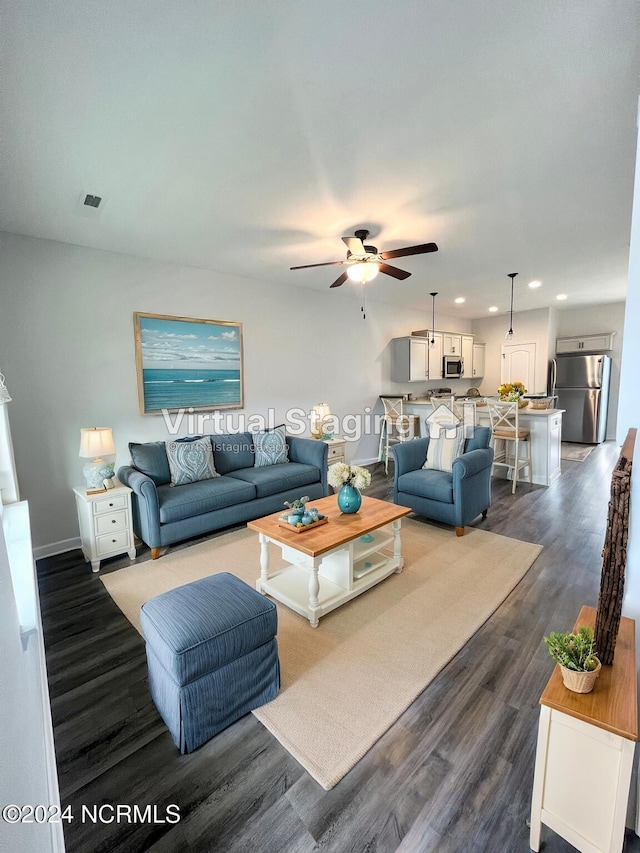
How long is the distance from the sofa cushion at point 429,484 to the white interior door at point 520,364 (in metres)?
5.09

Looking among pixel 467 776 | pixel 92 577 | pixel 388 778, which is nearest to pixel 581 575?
pixel 467 776

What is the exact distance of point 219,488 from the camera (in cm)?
345

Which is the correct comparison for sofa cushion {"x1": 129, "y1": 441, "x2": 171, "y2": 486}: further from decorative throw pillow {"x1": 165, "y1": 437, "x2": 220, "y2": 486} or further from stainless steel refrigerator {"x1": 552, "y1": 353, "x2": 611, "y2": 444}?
stainless steel refrigerator {"x1": 552, "y1": 353, "x2": 611, "y2": 444}

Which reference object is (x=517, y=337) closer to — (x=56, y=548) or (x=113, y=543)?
(x=113, y=543)

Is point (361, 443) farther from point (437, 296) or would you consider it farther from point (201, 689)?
point (201, 689)

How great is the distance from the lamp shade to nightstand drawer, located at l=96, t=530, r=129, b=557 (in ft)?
2.20

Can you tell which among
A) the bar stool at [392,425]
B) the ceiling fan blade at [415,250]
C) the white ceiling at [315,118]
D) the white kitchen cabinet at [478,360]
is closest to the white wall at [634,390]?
the white ceiling at [315,118]

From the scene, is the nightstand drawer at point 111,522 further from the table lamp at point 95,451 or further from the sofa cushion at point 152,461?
the sofa cushion at point 152,461

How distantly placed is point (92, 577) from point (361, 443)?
4.21 metres

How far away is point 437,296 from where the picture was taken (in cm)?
582

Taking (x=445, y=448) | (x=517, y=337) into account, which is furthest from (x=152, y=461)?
(x=517, y=337)

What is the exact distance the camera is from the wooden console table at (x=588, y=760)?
3.33 feet

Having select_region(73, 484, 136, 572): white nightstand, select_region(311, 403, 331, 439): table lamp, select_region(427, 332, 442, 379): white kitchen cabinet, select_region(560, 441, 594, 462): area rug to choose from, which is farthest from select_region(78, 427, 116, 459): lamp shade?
select_region(560, 441, 594, 462): area rug

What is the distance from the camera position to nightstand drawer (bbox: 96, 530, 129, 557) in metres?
2.99
